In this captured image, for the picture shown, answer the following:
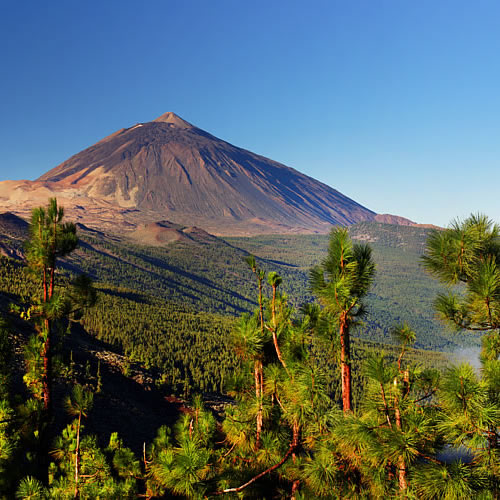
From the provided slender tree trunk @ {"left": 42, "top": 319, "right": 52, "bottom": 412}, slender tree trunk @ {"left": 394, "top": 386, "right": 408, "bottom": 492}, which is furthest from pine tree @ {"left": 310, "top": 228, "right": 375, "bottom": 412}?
slender tree trunk @ {"left": 42, "top": 319, "right": 52, "bottom": 412}

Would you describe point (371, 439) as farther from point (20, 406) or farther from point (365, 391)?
point (20, 406)

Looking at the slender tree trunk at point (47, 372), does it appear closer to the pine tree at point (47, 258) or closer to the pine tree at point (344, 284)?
the pine tree at point (47, 258)

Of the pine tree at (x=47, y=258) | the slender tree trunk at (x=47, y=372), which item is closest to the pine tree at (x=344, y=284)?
the pine tree at (x=47, y=258)

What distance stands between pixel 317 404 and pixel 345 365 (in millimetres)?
993

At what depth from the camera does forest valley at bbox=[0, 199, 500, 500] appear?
4246mm

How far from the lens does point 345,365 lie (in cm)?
562

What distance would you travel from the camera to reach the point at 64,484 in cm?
712

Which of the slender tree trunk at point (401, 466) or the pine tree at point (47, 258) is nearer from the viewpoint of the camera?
the slender tree trunk at point (401, 466)

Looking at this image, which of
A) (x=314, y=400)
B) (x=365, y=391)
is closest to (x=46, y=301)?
(x=314, y=400)

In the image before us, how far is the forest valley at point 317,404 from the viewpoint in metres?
4.25

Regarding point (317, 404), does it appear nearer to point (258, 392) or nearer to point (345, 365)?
point (345, 365)

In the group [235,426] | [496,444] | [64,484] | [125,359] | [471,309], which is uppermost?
[471,309]

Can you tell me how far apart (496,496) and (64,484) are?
24.1 feet

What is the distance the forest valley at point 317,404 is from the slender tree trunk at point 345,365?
0.02 m
